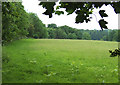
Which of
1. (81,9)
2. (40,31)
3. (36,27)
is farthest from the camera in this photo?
(40,31)

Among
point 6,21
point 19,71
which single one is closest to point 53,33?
point 6,21

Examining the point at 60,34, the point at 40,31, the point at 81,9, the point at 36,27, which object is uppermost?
the point at 36,27

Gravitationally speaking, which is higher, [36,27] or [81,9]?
[36,27]

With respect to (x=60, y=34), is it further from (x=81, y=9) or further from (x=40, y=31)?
(x=81, y=9)

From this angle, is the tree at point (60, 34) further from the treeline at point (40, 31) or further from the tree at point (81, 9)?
the tree at point (81, 9)

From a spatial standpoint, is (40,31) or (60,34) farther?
(60,34)

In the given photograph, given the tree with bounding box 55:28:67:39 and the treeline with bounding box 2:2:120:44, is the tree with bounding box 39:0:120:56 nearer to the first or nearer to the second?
the treeline with bounding box 2:2:120:44

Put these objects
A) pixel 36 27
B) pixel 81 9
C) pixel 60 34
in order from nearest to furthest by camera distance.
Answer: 1. pixel 81 9
2. pixel 36 27
3. pixel 60 34

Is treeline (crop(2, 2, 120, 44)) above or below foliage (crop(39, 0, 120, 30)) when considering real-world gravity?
above

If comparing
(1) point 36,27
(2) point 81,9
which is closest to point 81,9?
(2) point 81,9

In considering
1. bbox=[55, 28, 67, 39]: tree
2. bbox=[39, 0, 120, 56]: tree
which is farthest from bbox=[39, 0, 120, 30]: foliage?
bbox=[55, 28, 67, 39]: tree

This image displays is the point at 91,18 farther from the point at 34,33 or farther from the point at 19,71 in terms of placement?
the point at 34,33

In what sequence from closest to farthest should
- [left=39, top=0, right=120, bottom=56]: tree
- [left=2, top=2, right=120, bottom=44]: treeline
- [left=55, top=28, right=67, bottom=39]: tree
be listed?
[left=39, top=0, right=120, bottom=56]: tree → [left=2, top=2, right=120, bottom=44]: treeline → [left=55, top=28, right=67, bottom=39]: tree

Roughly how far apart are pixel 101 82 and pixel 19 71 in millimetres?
Answer: 4441
